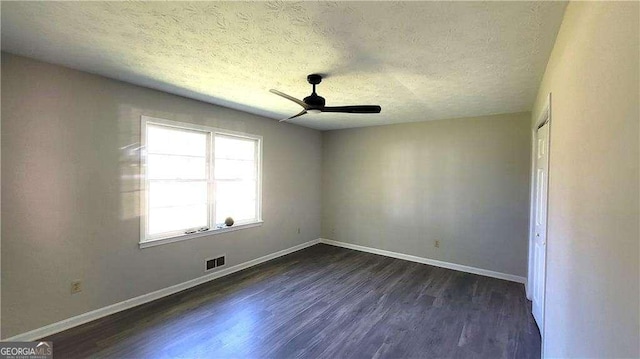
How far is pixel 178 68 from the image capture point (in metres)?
2.51

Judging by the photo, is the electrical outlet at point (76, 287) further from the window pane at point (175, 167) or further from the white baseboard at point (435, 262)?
the white baseboard at point (435, 262)

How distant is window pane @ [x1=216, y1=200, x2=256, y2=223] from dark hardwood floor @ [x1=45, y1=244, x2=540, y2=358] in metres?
0.88

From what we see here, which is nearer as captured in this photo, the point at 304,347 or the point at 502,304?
the point at 304,347

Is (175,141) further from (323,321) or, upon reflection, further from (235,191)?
(323,321)

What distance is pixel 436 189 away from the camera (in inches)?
182

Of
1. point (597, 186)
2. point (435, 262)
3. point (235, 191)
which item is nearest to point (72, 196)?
point (235, 191)

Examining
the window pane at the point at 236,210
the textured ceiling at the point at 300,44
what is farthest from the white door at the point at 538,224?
the window pane at the point at 236,210

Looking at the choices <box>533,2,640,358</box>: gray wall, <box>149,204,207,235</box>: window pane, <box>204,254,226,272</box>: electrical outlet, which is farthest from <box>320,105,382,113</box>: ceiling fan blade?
<box>204,254,226,272</box>: electrical outlet

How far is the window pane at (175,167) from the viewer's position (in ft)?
10.6

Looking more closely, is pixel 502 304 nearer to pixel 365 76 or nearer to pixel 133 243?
pixel 365 76

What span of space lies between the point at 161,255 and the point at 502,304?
4.15 meters

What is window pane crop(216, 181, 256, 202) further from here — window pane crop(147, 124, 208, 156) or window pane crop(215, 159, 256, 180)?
window pane crop(147, 124, 208, 156)

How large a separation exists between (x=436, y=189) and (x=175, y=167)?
4053 mm

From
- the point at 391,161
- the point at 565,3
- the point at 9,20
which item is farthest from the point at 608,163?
the point at 391,161
